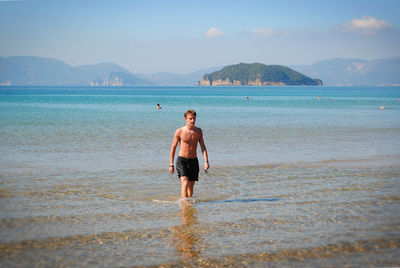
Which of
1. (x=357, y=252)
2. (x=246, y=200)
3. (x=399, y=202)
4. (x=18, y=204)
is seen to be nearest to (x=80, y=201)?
(x=18, y=204)

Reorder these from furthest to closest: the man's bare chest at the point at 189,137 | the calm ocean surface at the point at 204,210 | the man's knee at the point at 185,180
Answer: the man's knee at the point at 185,180 < the man's bare chest at the point at 189,137 < the calm ocean surface at the point at 204,210

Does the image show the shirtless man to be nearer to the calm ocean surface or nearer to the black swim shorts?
the black swim shorts

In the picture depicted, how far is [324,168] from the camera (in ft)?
39.6

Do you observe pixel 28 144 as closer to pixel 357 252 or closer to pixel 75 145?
pixel 75 145

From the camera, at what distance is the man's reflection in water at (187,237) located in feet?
18.4

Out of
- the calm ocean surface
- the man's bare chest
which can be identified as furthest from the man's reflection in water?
the man's bare chest

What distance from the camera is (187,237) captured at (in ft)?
20.4

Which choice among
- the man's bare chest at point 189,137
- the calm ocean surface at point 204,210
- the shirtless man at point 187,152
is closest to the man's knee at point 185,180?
the shirtless man at point 187,152

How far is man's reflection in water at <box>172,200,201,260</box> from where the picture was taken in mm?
5602

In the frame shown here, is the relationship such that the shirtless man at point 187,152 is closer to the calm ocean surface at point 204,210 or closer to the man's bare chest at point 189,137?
the man's bare chest at point 189,137

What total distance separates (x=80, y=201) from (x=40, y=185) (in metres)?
2.01

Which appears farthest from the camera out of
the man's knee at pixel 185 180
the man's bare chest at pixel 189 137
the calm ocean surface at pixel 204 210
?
the man's knee at pixel 185 180

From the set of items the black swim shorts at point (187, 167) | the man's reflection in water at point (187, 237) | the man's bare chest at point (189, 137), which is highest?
the man's bare chest at point (189, 137)

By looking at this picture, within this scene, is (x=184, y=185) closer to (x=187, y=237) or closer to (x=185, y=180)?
(x=185, y=180)
